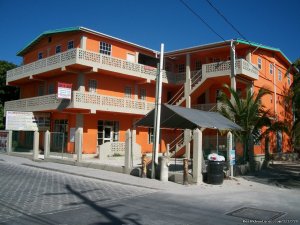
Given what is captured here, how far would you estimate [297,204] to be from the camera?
1073 centimetres

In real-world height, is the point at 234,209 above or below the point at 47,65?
below

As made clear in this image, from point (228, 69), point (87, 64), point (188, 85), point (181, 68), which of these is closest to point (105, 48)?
point (87, 64)

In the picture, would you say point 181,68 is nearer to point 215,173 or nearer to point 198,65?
point 198,65

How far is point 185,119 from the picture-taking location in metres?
15.1

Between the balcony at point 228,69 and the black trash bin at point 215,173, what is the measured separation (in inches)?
503

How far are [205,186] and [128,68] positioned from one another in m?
16.6

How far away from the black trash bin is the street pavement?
15.5 inches

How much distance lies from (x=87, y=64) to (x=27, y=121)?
6.67 meters

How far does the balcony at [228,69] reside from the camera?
1013 inches

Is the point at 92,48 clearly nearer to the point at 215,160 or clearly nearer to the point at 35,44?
the point at 35,44

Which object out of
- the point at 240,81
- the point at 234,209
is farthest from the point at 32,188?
the point at 240,81

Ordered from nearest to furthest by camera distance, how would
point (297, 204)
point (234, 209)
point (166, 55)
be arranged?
point (234, 209)
point (297, 204)
point (166, 55)

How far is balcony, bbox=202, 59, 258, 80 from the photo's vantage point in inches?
1013

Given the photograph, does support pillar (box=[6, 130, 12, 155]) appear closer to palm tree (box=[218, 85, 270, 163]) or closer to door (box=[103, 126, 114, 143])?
door (box=[103, 126, 114, 143])
